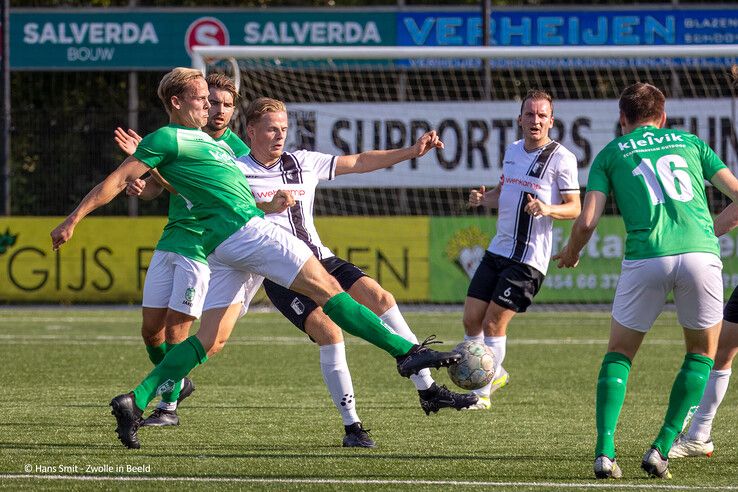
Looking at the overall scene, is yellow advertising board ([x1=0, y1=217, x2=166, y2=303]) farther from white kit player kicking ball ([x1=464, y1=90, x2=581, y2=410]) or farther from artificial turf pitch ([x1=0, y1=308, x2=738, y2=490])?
white kit player kicking ball ([x1=464, y1=90, x2=581, y2=410])

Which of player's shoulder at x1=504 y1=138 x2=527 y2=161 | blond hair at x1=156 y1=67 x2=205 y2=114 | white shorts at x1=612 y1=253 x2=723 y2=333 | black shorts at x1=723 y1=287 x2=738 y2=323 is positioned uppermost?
blond hair at x1=156 y1=67 x2=205 y2=114

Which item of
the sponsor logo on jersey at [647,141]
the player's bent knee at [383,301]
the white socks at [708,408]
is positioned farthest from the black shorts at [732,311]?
the player's bent knee at [383,301]

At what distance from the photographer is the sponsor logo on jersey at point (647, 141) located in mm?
5848

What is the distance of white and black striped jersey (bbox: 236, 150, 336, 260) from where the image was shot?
714 cm

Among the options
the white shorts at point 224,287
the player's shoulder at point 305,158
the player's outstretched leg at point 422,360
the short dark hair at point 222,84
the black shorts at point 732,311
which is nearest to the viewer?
the player's outstretched leg at point 422,360

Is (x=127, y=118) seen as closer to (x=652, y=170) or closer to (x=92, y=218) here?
(x=92, y=218)

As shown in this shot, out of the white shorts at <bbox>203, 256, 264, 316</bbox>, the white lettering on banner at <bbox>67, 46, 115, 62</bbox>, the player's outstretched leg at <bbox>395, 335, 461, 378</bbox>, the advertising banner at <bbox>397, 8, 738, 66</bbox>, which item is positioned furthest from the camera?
the white lettering on banner at <bbox>67, 46, 115, 62</bbox>

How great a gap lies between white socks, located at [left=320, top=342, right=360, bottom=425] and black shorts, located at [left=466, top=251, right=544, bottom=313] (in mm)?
1984

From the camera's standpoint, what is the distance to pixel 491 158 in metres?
18.3

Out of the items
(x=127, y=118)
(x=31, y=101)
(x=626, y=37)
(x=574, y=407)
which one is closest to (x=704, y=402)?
(x=574, y=407)

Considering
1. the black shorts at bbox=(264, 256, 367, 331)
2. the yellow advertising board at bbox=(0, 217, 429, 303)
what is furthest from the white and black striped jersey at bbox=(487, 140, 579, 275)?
the yellow advertising board at bbox=(0, 217, 429, 303)

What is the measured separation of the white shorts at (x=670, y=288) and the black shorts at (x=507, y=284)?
2.62m

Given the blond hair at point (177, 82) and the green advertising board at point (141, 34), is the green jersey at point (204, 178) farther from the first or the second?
the green advertising board at point (141, 34)

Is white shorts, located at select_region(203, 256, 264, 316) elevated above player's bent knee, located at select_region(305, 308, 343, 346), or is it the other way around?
white shorts, located at select_region(203, 256, 264, 316)
